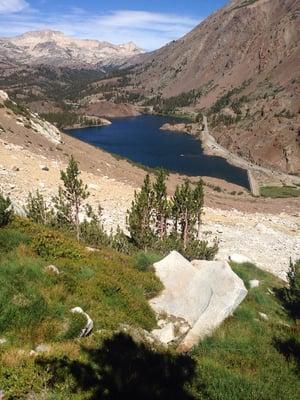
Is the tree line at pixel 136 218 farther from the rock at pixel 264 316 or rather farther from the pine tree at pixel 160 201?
the rock at pixel 264 316

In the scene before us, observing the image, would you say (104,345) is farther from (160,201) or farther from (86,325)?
(160,201)

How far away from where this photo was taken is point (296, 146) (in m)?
137

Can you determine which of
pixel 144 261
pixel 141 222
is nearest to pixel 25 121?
pixel 141 222

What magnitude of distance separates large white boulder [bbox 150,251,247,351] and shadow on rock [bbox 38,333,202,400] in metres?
2.09

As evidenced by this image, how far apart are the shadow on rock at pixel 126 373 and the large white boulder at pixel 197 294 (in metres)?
2.09

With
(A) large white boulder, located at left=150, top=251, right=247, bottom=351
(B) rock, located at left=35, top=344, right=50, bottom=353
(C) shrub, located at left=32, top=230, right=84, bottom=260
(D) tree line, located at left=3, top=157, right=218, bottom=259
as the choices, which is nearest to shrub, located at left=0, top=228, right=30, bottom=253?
(C) shrub, located at left=32, top=230, right=84, bottom=260

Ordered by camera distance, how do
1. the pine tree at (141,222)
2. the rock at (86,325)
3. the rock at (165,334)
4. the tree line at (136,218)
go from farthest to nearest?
1. the pine tree at (141,222)
2. the tree line at (136,218)
3. the rock at (165,334)
4. the rock at (86,325)

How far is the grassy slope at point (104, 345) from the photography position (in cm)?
797

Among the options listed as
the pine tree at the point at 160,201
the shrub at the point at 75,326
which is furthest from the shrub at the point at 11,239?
the pine tree at the point at 160,201

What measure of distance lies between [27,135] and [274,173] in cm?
8263

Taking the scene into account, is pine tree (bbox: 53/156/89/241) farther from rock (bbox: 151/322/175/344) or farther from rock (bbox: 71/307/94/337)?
rock (bbox: 71/307/94/337)

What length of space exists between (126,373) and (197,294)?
5704mm

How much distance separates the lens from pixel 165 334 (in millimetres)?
11812

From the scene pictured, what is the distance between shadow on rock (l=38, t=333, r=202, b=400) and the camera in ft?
26.0
